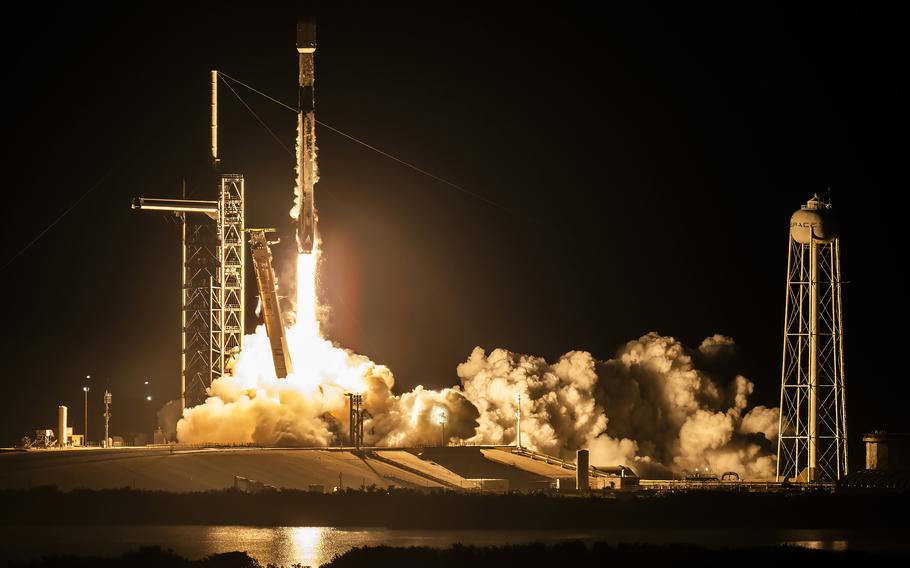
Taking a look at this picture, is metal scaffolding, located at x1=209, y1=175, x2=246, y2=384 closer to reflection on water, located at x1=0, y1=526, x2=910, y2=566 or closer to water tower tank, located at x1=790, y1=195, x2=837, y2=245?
reflection on water, located at x1=0, y1=526, x2=910, y2=566

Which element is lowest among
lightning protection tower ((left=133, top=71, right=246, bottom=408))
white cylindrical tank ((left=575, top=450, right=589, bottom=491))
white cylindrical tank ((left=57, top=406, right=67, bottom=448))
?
white cylindrical tank ((left=575, top=450, right=589, bottom=491))

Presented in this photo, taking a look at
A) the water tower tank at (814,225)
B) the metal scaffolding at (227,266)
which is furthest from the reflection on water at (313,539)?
the metal scaffolding at (227,266)

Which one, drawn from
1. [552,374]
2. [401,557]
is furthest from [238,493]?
[552,374]

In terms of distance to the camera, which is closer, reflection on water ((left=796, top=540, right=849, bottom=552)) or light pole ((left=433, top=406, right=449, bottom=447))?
reflection on water ((left=796, top=540, right=849, bottom=552))

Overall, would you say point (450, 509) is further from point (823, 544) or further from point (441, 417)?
point (441, 417)

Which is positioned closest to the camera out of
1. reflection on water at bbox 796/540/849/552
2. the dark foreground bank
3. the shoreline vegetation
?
the dark foreground bank

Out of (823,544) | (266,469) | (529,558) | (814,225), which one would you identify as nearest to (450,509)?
(266,469)

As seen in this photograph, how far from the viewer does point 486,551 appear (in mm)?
74750

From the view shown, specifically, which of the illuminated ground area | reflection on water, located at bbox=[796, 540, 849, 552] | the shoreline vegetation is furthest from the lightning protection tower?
reflection on water, located at bbox=[796, 540, 849, 552]

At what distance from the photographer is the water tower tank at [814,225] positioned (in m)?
92.2

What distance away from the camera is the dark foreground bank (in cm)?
7188

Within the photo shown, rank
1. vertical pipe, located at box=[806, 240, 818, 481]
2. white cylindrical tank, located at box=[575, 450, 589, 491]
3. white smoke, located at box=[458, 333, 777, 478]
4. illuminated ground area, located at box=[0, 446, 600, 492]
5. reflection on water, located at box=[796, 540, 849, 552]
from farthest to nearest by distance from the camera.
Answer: white smoke, located at box=[458, 333, 777, 478], white cylindrical tank, located at box=[575, 450, 589, 491], vertical pipe, located at box=[806, 240, 818, 481], illuminated ground area, located at box=[0, 446, 600, 492], reflection on water, located at box=[796, 540, 849, 552]

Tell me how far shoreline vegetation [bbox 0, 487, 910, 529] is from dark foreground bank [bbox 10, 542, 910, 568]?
1044 centimetres

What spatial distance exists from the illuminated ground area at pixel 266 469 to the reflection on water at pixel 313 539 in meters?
2.34
